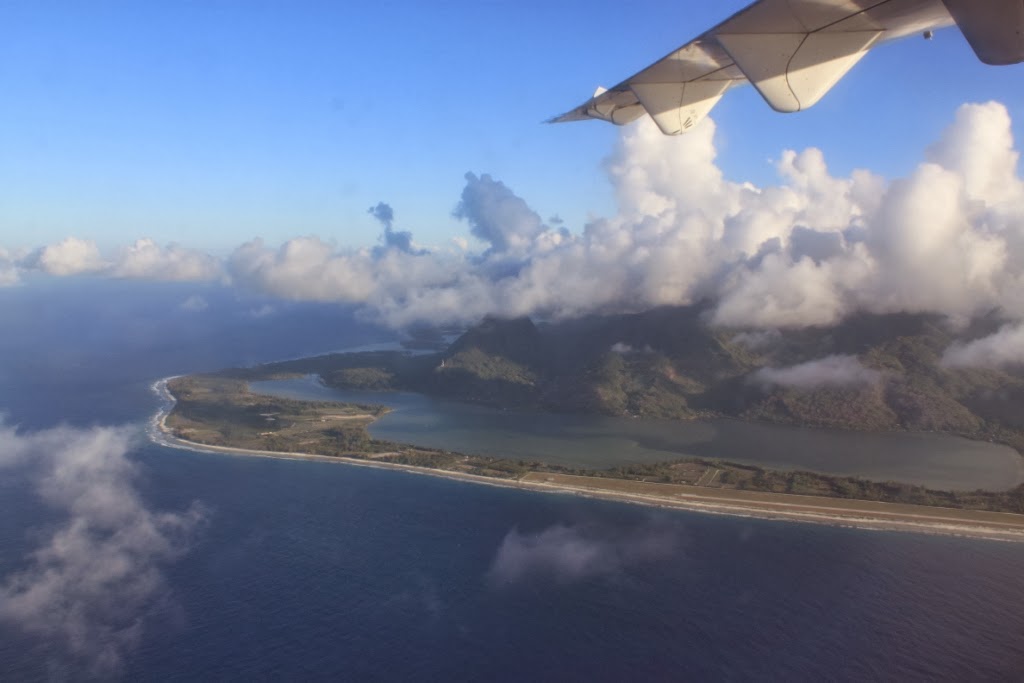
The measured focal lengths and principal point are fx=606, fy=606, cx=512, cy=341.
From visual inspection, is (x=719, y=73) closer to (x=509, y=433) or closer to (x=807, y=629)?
(x=807, y=629)

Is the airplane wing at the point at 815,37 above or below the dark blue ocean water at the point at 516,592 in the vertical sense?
above

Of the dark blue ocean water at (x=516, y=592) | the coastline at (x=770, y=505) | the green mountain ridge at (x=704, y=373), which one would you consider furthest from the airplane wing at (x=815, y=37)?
the green mountain ridge at (x=704, y=373)

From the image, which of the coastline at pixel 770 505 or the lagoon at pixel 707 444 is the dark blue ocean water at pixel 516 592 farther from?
the lagoon at pixel 707 444

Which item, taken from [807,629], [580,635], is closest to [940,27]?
[580,635]

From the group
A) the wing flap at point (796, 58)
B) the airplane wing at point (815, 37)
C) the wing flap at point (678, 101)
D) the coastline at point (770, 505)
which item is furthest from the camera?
the coastline at point (770, 505)

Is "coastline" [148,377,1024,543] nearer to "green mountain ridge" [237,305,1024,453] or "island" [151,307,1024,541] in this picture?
"island" [151,307,1024,541]

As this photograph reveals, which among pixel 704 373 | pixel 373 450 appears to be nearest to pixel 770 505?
pixel 373 450

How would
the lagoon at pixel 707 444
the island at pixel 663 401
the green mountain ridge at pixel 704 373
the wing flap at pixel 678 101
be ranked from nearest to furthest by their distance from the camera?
the wing flap at pixel 678 101
the island at pixel 663 401
the lagoon at pixel 707 444
the green mountain ridge at pixel 704 373
